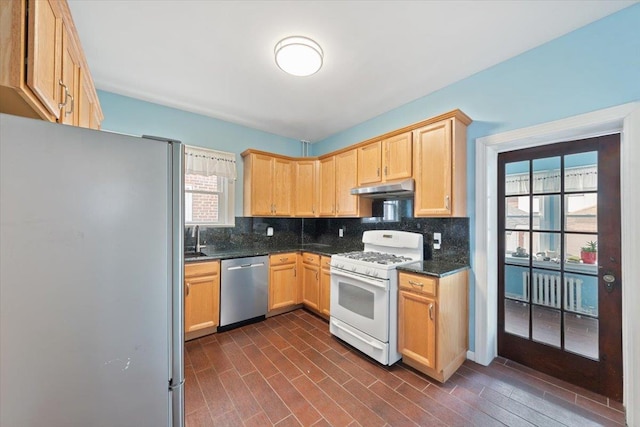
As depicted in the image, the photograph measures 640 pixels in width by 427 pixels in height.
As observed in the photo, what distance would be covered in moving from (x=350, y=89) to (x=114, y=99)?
271 centimetres

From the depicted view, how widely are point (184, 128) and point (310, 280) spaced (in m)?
2.70

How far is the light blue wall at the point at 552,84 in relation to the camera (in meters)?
1.65

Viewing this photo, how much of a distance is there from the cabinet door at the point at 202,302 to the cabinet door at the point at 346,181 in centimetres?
183

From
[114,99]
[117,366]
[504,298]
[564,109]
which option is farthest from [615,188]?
[114,99]

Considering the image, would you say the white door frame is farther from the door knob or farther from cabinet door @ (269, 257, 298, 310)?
cabinet door @ (269, 257, 298, 310)

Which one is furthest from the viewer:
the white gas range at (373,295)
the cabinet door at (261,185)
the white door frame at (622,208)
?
the cabinet door at (261,185)

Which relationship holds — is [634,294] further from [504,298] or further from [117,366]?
[117,366]

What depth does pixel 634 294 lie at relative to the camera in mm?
1590

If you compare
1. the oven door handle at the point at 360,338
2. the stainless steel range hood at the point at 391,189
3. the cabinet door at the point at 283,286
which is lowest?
the oven door handle at the point at 360,338

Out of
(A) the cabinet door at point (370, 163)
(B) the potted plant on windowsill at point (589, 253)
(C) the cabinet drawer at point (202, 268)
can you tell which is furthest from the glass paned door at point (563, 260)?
(C) the cabinet drawer at point (202, 268)

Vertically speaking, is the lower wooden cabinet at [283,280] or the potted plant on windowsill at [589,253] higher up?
the potted plant on windowsill at [589,253]

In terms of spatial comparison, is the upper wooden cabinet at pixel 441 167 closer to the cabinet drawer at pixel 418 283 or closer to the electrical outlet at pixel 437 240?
the electrical outlet at pixel 437 240

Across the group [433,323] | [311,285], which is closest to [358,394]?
[433,323]

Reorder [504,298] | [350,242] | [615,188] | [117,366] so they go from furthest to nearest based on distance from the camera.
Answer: [350,242] → [504,298] → [615,188] → [117,366]
